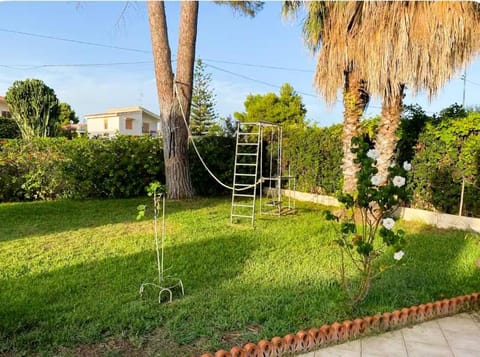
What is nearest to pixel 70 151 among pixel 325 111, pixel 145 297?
pixel 325 111

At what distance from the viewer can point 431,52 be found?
580 cm

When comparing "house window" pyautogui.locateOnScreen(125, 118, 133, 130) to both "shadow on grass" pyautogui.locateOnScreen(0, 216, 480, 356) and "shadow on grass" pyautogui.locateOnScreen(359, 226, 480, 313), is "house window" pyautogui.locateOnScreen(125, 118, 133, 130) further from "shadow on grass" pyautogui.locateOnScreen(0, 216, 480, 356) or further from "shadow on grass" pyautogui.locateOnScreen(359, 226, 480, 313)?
"shadow on grass" pyautogui.locateOnScreen(359, 226, 480, 313)

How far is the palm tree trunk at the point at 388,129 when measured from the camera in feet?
21.8

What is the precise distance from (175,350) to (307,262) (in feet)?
7.59

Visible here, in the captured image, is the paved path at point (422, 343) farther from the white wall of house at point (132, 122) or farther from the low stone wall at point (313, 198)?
the white wall of house at point (132, 122)

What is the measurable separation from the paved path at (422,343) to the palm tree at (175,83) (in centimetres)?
700

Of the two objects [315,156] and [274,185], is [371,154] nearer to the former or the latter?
[315,156]

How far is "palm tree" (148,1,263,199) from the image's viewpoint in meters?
8.69

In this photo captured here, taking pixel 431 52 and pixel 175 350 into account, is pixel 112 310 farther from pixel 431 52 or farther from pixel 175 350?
pixel 431 52

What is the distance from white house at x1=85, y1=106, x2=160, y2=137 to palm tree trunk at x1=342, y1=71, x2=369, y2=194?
90.3 ft

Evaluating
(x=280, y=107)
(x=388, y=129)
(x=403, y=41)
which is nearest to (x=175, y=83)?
(x=388, y=129)

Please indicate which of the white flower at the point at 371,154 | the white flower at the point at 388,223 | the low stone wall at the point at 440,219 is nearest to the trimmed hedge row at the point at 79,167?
the low stone wall at the point at 440,219

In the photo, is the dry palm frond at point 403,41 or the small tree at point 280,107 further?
the small tree at point 280,107

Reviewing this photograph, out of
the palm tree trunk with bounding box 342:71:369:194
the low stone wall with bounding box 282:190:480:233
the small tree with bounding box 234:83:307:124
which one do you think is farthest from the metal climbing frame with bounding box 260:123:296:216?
the small tree with bounding box 234:83:307:124
